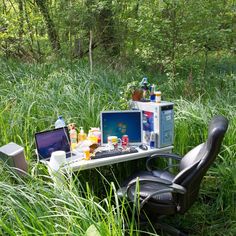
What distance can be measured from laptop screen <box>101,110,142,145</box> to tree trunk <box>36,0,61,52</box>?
252 inches

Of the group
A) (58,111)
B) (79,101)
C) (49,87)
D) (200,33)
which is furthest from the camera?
(200,33)

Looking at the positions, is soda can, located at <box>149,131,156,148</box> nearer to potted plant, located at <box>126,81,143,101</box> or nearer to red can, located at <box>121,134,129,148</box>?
red can, located at <box>121,134,129,148</box>

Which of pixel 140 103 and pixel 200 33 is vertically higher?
pixel 200 33

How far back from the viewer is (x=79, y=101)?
3662mm

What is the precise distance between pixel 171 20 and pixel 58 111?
3.74 m

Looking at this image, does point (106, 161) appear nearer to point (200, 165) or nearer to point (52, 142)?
point (52, 142)

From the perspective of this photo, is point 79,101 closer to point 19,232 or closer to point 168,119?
point 168,119

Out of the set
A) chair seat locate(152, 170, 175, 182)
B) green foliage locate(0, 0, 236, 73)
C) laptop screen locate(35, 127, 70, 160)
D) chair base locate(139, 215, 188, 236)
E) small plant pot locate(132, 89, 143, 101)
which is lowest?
chair base locate(139, 215, 188, 236)

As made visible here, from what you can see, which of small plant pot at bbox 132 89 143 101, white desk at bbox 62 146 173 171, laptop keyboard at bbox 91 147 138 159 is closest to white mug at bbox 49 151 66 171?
white desk at bbox 62 146 173 171

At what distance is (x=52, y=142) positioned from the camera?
2.61 m

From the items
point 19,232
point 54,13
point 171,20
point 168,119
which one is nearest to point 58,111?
point 168,119

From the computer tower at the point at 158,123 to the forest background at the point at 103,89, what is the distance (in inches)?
15.9

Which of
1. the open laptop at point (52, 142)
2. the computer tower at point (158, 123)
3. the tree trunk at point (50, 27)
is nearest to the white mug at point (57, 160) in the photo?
the open laptop at point (52, 142)

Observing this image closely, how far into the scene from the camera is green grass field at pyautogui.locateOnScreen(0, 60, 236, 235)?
5.38 ft
